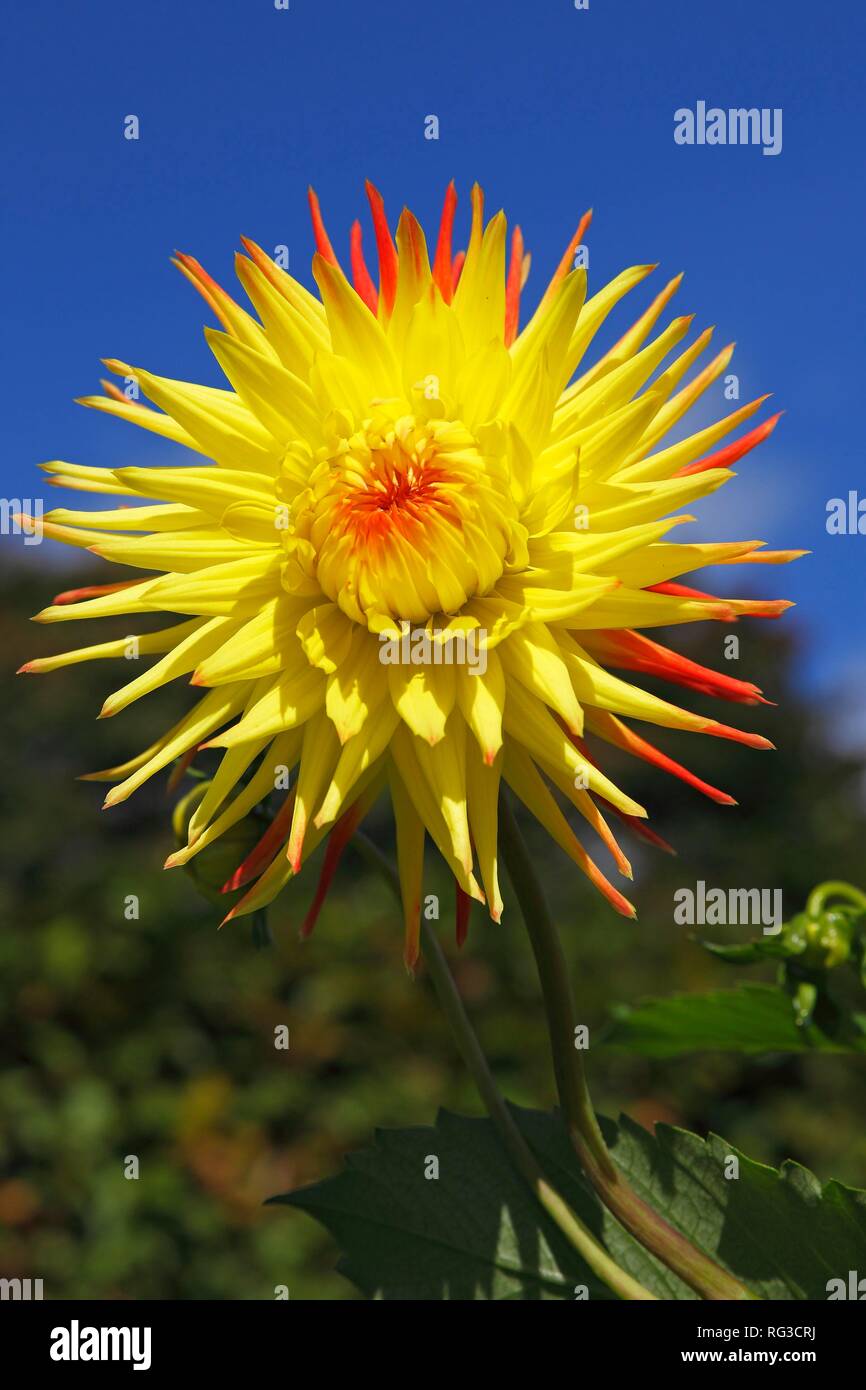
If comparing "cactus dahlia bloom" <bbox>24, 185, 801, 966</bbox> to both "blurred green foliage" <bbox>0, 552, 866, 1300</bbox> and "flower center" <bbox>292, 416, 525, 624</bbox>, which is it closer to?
"flower center" <bbox>292, 416, 525, 624</bbox>

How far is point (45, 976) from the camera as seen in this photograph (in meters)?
3.99

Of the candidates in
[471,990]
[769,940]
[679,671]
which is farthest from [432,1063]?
[679,671]

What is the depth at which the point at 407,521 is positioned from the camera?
4.05 ft

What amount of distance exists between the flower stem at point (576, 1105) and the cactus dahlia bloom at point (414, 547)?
5cm

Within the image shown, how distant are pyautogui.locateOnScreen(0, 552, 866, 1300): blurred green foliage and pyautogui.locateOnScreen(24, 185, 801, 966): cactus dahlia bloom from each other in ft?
7.96

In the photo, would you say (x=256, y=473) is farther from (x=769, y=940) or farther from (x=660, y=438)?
(x=769, y=940)

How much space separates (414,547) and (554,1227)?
701 mm

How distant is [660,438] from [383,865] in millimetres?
537

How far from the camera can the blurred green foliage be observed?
3596mm

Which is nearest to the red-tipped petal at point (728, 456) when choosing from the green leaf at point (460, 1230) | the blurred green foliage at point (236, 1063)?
the green leaf at point (460, 1230)

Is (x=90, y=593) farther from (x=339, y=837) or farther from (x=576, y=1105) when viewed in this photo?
(x=576, y=1105)

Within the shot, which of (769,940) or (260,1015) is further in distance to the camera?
(260,1015)

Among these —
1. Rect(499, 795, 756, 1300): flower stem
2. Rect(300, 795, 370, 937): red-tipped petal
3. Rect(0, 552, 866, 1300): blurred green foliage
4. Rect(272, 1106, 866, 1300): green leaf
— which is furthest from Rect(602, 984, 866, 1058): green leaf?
Rect(0, 552, 866, 1300): blurred green foliage

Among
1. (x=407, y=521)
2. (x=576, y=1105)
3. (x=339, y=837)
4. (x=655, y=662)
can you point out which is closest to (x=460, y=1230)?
(x=576, y=1105)
